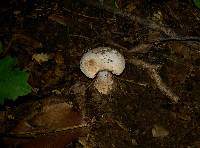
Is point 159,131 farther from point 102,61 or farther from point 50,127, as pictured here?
point 50,127

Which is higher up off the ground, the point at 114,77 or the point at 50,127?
the point at 114,77

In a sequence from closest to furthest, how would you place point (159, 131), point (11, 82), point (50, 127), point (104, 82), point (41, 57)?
point (11, 82) < point (50, 127) < point (159, 131) < point (104, 82) < point (41, 57)

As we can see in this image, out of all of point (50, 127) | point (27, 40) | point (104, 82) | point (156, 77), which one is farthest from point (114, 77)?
point (27, 40)

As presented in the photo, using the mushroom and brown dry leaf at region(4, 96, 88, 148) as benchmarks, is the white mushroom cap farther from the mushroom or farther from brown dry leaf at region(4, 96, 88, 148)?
brown dry leaf at region(4, 96, 88, 148)

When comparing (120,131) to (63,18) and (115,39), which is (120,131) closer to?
(115,39)

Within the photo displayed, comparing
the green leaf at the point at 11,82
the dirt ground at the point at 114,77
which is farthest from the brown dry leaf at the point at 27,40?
the green leaf at the point at 11,82

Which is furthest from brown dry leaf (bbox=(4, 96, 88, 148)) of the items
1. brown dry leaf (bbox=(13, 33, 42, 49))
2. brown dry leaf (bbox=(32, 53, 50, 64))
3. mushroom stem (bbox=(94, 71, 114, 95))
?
brown dry leaf (bbox=(13, 33, 42, 49))
